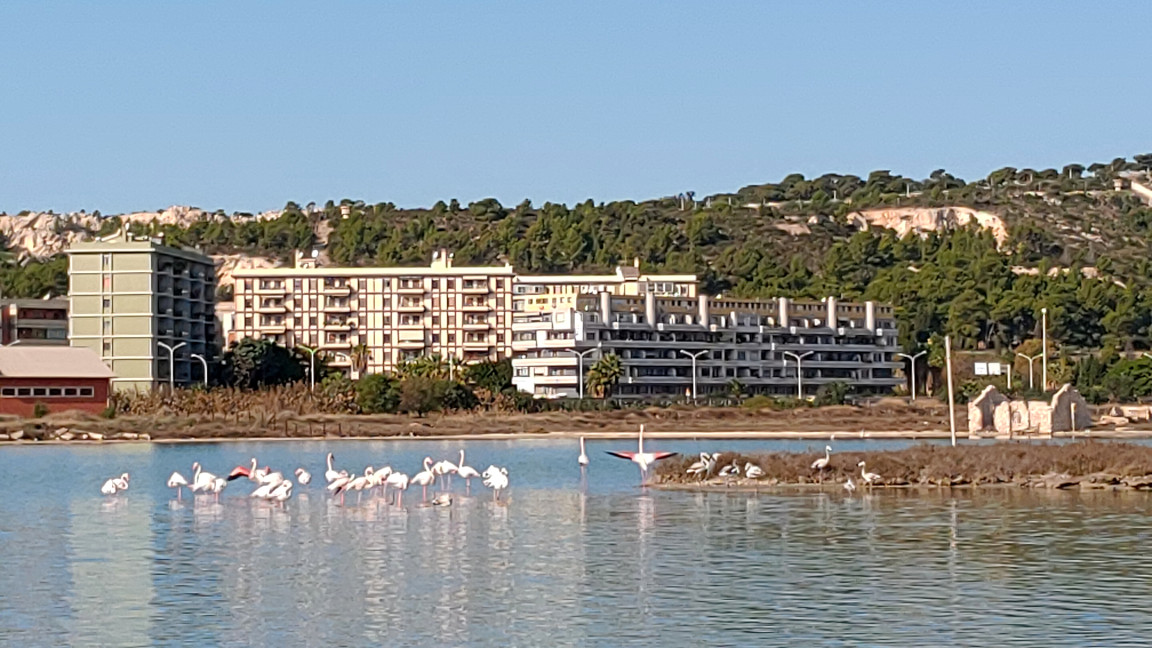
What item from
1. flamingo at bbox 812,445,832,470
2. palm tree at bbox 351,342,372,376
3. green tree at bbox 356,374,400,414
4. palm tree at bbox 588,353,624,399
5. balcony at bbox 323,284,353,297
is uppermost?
balcony at bbox 323,284,353,297

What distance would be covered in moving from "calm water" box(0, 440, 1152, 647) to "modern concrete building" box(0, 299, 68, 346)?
95515 millimetres

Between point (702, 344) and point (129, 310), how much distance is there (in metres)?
40.9

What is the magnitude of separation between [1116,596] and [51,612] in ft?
46.9

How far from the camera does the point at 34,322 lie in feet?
Result: 461

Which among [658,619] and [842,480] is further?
[842,480]

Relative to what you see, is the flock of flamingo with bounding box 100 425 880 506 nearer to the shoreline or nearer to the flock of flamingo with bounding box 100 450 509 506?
Answer: the flock of flamingo with bounding box 100 450 509 506

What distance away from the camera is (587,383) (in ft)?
429

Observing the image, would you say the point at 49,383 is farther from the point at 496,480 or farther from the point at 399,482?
the point at 399,482

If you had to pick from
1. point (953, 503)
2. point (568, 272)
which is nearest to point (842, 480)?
point (953, 503)

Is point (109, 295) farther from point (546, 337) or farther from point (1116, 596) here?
point (1116, 596)

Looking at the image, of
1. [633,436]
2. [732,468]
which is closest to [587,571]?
[732,468]

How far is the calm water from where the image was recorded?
23594 mm

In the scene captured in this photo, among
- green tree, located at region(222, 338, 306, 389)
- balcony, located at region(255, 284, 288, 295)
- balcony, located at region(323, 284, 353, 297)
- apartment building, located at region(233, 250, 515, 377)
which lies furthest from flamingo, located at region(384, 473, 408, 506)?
balcony, located at region(255, 284, 288, 295)

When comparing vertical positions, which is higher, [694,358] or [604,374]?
[694,358]
